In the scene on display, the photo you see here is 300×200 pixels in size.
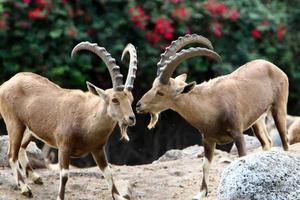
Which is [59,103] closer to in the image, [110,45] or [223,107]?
[223,107]

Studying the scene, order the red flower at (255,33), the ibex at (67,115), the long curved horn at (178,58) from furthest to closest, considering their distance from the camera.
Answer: the red flower at (255,33)
the long curved horn at (178,58)
the ibex at (67,115)

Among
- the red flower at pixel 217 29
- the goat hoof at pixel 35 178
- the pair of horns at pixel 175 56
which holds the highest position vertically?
the pair of horns at pixel 175 56

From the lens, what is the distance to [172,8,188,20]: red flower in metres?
15.4

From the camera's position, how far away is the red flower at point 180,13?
15.4 metres

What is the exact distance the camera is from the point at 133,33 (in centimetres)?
1541

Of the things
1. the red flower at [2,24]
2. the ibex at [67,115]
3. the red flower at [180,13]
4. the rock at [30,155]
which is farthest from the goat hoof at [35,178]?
the red flower at [180,13]

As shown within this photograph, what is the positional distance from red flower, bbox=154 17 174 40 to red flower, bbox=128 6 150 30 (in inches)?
8.5

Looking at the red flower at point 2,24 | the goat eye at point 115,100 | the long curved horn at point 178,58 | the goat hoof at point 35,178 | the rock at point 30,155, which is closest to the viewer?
the goat eye at point 115,100

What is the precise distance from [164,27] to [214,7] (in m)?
A: 1.08

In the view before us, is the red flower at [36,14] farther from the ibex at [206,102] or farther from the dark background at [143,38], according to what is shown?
the ibex at [206,102]

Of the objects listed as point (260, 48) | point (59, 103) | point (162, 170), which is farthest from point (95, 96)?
point (260, 48)

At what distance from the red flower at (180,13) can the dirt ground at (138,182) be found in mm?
3260

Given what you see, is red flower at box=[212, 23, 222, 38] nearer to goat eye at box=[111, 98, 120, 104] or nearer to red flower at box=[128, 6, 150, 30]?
red flower at box=[128, 6, 150, 30]

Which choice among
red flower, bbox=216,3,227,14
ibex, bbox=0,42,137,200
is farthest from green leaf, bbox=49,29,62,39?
ibex, bbox=0,42,137,200
